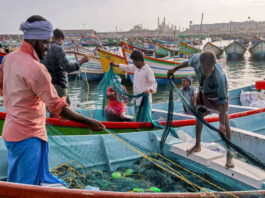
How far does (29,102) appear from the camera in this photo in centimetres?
235

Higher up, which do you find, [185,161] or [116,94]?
[116,94]

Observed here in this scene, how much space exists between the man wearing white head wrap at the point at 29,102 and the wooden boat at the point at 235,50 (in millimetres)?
32086

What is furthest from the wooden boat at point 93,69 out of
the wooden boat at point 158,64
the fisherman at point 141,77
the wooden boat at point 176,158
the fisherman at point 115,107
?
the wooden boat at point 176,158

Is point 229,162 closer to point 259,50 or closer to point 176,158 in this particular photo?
Result: point 176,158

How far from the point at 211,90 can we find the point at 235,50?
99.8ft

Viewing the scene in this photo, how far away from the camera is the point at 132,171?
441cm

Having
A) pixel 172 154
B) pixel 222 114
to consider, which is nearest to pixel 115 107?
pixel 172 154

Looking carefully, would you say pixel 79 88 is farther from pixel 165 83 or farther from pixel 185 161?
pixel 185 161

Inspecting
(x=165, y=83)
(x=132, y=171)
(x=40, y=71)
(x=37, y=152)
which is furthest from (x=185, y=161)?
(x=165, y=83)

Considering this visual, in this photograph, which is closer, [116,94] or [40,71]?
[40,71]

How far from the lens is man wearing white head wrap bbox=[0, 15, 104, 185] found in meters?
2.23

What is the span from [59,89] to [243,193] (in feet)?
11.9

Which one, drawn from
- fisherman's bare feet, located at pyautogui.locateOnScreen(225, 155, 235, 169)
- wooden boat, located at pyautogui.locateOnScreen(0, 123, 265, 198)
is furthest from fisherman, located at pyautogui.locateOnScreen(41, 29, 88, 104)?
fisherman's bare feet, located at pyautogui.locateOnScreen(225, 155, 235, 169)

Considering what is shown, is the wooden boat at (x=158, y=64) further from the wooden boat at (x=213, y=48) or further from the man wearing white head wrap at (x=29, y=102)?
the man wearing white head wrap at (x=29, y=102)
